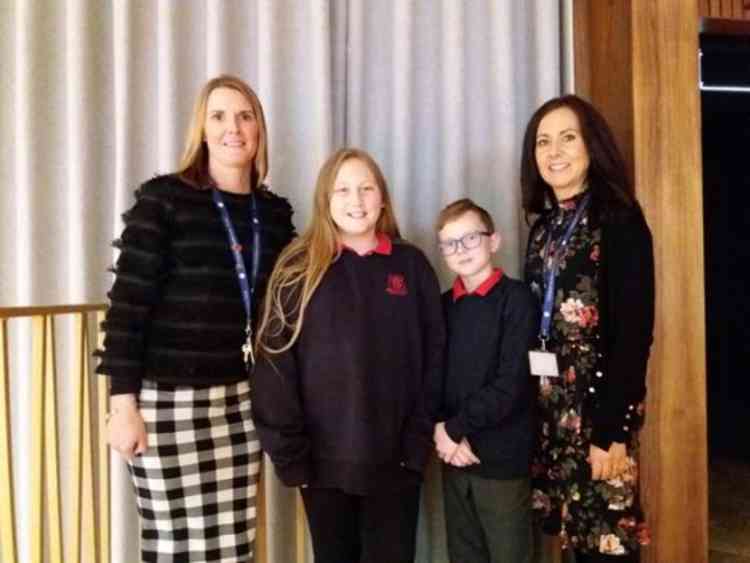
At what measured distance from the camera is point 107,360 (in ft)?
4.20

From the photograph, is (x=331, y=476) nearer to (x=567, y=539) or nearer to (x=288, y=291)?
(x=288, y=291)

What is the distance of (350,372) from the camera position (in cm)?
130

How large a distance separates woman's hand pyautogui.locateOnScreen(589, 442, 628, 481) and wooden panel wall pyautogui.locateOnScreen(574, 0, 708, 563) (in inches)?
19.1

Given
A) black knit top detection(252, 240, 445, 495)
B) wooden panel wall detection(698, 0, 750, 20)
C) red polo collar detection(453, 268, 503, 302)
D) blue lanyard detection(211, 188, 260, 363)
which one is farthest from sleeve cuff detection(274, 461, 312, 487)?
wooden panel wall detection(698, 0, 750, 20)

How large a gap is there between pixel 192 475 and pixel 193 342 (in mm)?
318

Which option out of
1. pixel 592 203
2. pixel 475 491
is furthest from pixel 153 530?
pixel 592 203

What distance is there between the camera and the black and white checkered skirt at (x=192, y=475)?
1.33m

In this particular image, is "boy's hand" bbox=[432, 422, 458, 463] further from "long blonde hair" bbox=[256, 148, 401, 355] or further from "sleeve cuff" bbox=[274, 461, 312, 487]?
"long blonde hair" bbox=[256, 148, 401, 355]

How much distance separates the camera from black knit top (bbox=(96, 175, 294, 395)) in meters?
1.29

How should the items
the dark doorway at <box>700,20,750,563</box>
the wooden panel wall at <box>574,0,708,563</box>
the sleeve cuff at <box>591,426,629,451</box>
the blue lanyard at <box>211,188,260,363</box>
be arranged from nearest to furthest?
the sleeve cuff at <box>591,426,629,451</box>
the blue lanyard at <box>211,188,260,363</box>
the wooden panel wall at <box>574,0,708,563</box>
the dark doorway at <box>700,20,750,563</box>

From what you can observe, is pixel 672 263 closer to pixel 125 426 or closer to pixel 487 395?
pixel 487 395

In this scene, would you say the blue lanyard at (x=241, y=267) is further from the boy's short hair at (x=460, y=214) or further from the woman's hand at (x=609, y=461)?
the woman's hand at (x=609, y=461)

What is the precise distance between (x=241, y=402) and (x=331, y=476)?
0.30 m

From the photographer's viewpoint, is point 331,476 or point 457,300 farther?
point 457,300
